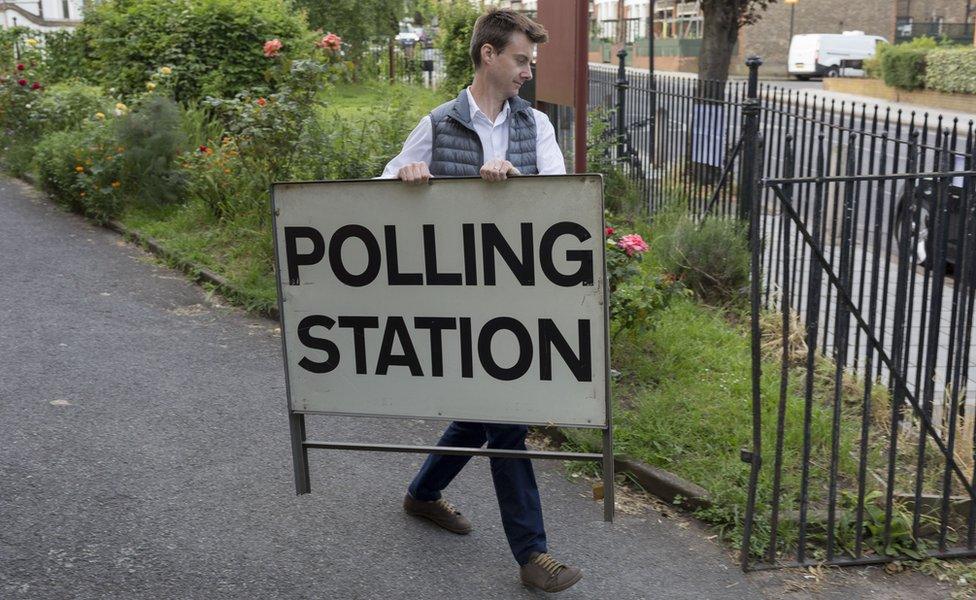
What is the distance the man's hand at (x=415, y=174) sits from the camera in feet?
11.9

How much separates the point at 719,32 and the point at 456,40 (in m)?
5.49

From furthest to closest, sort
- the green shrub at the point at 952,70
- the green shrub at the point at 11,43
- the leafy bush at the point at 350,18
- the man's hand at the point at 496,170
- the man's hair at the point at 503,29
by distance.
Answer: the leafy bush at the point at 350,18 < the green shrub at the point at 952,70 < the green shrub at the point at 11,43 < the man's hair at the point at 503,29 < the man's hand at the point at 496,170

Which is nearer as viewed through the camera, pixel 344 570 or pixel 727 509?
pixel 344 570

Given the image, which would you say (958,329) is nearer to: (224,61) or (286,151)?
(286,151)

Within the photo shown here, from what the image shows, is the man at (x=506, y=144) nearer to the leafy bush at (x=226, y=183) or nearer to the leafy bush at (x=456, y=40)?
the leafy bush at (x=226, y=183)

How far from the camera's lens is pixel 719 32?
1570 centimetres

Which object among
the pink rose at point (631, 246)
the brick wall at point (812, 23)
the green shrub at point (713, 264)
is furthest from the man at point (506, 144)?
the brick wall at point (812, 23)

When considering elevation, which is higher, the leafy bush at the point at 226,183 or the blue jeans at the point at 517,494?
the leafy bush at the point at 226,183

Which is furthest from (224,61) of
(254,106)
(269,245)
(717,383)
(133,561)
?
(133,561)

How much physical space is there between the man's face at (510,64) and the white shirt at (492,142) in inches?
4.1

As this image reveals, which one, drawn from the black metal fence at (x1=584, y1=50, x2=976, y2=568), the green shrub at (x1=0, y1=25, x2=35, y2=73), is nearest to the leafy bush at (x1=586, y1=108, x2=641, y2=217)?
the black metal fence at (x1=584, y1=50, x2=976, y2=568)

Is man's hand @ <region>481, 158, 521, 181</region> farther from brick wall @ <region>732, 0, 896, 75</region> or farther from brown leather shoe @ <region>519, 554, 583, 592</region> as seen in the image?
brick wall @ <region>732, 0, 896, 75</region>

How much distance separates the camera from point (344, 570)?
4.11m

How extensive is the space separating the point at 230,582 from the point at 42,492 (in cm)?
125
